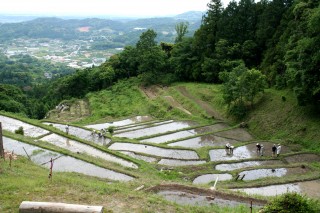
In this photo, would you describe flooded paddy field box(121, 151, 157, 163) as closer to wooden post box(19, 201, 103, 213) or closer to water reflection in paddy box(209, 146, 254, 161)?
water reflection in paddy box(209, 146, 254, 161)

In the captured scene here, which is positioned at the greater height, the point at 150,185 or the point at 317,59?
the point at 317,59

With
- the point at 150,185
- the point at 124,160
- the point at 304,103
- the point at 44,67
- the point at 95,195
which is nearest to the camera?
the point at 95,195

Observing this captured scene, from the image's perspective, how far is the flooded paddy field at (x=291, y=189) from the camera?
16859 millimetres

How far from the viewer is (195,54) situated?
159ft

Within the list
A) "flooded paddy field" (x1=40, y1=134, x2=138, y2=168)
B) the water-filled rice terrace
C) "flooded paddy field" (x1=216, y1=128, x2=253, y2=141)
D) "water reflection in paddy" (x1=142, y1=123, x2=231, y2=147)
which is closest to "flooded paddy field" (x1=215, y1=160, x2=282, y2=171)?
the water-filled rice terrace

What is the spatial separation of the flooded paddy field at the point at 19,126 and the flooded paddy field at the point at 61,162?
11.0ft

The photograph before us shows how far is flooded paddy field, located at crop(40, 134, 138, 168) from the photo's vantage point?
2159cm

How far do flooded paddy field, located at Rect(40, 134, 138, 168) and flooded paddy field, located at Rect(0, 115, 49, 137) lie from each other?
1282 mm

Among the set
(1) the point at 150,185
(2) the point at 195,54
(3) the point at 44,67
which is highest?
(2) the point at 195,54

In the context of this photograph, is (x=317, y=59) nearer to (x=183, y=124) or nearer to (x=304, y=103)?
(x=304, y=103)

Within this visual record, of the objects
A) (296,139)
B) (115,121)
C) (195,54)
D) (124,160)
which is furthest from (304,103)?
Result: (195,54)

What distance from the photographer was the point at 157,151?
24.3 meters

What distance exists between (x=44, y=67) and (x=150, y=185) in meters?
152

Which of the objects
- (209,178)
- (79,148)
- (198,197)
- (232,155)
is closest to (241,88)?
(232,155)
